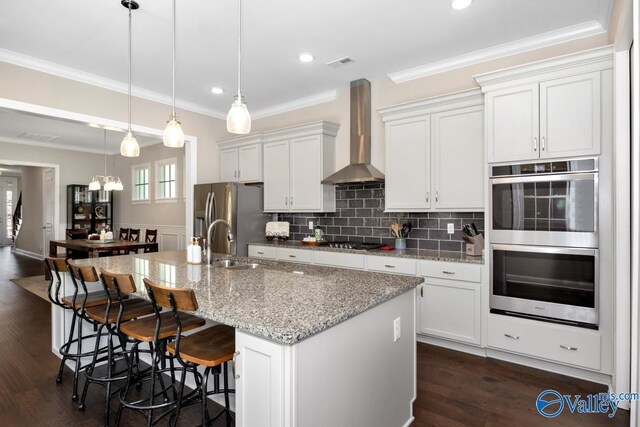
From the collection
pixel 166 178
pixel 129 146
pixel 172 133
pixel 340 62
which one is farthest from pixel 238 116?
pixel 166 178

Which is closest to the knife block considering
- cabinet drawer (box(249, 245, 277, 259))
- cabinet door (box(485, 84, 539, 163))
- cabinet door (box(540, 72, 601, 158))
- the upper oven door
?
the upper oven door

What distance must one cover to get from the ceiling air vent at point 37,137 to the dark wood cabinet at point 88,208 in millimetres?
1121

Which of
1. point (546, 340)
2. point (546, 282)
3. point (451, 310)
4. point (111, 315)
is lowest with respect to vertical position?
point (546, 340)

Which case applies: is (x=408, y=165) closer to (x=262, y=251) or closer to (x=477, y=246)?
(x=477, y=246)

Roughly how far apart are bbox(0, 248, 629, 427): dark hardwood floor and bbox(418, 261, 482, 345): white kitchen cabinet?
19 centimetres

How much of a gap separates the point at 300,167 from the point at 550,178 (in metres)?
2.74

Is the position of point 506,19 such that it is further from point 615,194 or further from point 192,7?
point 192,7

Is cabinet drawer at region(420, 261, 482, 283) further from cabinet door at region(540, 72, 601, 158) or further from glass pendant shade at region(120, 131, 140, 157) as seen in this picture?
glass pendant shade at region(120, 131, 140, 157)

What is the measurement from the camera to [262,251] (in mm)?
4551

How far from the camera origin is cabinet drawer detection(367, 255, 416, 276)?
11.0ft

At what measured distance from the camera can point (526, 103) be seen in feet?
9.21

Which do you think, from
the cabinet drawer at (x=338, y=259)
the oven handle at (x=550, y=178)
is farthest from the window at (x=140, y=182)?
the oven handle at (x=550, y=178)

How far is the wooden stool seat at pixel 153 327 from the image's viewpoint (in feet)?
6.34

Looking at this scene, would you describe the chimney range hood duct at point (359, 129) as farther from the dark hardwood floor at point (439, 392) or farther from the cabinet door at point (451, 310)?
the dark hardwood floor at point (439, 392)
